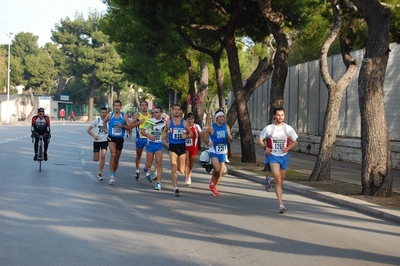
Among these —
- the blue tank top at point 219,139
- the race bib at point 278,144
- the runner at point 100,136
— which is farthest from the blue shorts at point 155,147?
the race bib at point 278,144

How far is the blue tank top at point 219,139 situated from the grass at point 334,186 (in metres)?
2.76

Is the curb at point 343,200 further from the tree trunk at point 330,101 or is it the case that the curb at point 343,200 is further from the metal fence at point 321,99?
the metal fence at point 321,99

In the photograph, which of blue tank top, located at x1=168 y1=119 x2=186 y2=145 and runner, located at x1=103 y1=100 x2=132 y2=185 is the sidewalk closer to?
blue tank top, located at x1=168 y1=119 x2=186 y2=145

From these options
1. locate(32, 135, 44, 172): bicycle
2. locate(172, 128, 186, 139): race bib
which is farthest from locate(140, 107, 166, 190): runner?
locate(32, 135, 44, 172): bicycle

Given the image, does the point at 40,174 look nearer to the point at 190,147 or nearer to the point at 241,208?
the point at 190,147

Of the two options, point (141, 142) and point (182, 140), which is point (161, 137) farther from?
point (141, 142)

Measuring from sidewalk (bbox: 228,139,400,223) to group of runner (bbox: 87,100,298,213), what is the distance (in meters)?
1.67

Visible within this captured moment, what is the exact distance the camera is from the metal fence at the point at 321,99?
2136cm

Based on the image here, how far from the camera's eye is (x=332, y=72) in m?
25.5

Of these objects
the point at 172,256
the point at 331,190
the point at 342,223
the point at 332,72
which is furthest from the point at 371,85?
the point at 332,72

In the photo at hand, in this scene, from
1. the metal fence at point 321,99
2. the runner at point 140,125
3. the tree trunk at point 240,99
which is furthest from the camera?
the tree trunk at point 240,99

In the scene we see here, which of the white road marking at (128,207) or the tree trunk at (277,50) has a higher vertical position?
the tree trunk at (277,50)

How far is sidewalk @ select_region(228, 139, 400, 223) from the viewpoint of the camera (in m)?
11.3

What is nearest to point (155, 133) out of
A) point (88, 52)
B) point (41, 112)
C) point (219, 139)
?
point (219, 139)
